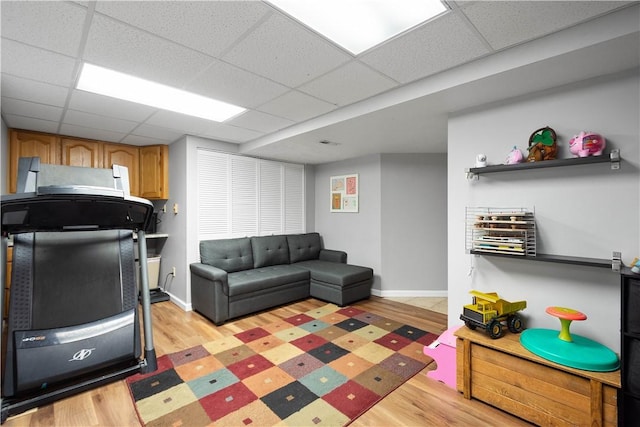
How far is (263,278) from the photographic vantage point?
3631mm

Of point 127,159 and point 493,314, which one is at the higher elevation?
point 127,159

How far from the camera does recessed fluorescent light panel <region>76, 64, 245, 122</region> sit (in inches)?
85.3

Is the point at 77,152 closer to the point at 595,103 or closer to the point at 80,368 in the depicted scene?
the point at 80,368

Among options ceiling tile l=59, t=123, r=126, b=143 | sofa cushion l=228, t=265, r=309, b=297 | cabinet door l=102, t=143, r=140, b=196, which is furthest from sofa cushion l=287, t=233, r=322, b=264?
ceiling tile l=59, t=123, r=126, b=143

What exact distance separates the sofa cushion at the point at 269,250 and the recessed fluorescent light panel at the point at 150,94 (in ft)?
6.42

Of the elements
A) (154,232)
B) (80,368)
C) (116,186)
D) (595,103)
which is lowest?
(80,368)

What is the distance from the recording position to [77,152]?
375 cm

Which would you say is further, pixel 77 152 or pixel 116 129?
pixel 77 152

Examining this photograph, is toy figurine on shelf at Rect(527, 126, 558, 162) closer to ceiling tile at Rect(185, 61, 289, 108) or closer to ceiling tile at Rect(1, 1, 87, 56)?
ceiling tile at Rect(185, 61, 289, 108)

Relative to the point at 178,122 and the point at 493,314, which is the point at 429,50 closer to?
the point at 493,314

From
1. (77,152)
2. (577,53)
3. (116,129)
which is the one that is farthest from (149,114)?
(577,53)

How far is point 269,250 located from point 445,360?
291 cm

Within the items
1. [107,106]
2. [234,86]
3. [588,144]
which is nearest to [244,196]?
[107,106]

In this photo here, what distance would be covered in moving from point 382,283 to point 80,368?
356cm
